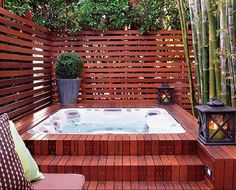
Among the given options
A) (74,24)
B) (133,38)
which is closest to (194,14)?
(133,38)

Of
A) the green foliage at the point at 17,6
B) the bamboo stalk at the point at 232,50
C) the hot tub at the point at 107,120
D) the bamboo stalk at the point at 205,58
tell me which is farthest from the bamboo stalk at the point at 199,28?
the green foliage at the point at 17,6

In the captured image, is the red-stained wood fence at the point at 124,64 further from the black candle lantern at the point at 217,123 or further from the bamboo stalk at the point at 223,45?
the black candle lantern at the point at 217,123

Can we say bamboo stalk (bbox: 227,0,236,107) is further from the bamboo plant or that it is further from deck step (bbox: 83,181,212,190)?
deck step (bbox: 83,181,212,190)

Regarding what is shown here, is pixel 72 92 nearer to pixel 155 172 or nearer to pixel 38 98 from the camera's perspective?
pixel 38 98

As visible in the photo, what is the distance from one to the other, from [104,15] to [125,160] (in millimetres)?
3591

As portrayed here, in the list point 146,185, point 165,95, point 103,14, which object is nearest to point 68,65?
point 103,14

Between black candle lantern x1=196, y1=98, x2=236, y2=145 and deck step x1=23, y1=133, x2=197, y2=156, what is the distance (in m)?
0.26

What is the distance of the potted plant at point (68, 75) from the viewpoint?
5488 mm

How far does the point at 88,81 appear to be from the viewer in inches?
238

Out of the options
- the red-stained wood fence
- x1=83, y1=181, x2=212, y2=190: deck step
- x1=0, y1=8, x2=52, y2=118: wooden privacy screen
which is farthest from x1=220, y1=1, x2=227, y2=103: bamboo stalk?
the red-stained wood fence

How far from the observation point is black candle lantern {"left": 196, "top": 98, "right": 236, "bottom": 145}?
2.77 meters

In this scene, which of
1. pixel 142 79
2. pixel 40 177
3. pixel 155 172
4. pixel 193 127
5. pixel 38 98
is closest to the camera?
pixel 40 177

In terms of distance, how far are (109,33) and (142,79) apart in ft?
3.22

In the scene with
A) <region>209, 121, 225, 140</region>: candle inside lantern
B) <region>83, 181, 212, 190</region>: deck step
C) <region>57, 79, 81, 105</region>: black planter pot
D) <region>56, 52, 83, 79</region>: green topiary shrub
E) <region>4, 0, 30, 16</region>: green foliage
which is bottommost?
<region>83, 181, 212, 190</region>: deck step
